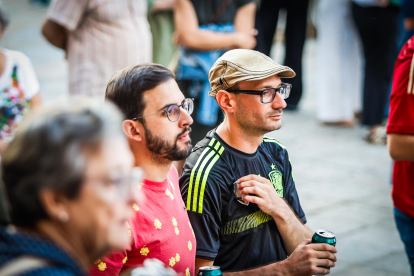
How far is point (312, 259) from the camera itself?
197cm

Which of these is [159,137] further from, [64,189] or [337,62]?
[337,62]

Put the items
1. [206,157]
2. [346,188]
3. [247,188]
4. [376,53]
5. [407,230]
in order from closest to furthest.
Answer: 1. [247,188]
2. [206,157]
3. [407,230]
4. [346,188]
5. [376,53]

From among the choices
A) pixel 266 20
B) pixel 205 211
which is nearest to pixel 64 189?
pixel 205 211

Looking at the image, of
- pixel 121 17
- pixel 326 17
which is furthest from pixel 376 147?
pixel 121 17

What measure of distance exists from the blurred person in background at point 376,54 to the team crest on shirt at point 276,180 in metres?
4.49

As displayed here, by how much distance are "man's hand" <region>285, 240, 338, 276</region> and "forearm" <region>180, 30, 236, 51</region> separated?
2.12m

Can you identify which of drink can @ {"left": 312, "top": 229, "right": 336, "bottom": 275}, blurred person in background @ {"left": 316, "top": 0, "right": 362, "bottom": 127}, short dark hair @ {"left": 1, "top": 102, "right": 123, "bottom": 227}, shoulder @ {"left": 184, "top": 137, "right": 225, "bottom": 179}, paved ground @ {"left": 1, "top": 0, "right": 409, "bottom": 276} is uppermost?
short dark hair @ {"left": 1, "top": 102, "right": 123, "bottom": 227}

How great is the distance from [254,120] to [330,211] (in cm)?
264

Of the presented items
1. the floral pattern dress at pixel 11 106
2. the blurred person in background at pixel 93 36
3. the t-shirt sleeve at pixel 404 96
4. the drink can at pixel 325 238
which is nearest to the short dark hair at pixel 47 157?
the drink can at pixel 325 238

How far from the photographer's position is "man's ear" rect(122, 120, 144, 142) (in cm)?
191

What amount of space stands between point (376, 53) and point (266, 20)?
1.51 m

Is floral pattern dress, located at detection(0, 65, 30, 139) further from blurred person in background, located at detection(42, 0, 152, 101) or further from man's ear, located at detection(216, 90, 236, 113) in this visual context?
man's ear, located at detection(216, 90, 236, 113)

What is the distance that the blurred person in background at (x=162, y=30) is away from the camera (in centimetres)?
509

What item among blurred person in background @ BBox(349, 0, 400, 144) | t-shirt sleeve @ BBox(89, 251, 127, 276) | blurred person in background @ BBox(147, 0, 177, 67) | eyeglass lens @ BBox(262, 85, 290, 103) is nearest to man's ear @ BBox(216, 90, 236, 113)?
eyeglass lens @ BBox(262, 85, 290, 103)
